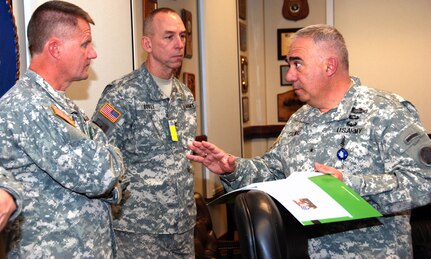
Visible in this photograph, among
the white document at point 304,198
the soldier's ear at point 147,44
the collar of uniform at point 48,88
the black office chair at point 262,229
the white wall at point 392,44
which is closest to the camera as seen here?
the black office chair at point 262,229

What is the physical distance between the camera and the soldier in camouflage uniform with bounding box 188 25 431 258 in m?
1.91

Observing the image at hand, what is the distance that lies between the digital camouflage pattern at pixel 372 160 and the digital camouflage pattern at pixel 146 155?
0.90m

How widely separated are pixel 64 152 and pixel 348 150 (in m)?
0.96

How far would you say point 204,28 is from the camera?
192 inches

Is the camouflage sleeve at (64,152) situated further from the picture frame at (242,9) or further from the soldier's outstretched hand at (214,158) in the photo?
the picture frame at (242,9)

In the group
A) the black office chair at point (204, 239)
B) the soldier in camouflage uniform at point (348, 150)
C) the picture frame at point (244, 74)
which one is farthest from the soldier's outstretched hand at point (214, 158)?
the picture frame at point (244, 74)

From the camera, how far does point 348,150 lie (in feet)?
6.66

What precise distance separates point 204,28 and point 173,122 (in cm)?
204

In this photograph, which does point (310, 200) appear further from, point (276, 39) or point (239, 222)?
point (276, 39)

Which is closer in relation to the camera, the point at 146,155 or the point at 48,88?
the point at 48,88

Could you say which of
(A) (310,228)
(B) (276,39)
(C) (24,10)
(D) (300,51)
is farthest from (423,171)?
(B) (276,39)

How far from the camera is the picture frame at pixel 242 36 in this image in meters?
6.17

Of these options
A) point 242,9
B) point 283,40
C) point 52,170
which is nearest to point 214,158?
point 52,170

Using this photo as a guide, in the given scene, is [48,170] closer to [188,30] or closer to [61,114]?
[61,114]
